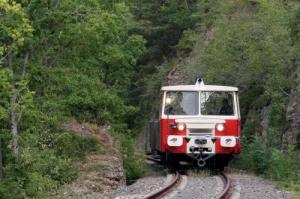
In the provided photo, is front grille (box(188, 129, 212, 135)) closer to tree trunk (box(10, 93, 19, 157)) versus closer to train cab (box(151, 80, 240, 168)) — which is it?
train cab (box(151, 80, 240, 168))

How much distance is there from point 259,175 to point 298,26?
5097mm

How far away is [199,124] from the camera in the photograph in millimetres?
20578

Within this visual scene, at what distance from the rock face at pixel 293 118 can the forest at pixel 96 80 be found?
0.04 metres

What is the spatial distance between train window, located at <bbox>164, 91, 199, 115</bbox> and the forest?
265cm

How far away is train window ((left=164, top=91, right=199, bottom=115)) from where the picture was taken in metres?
21.0

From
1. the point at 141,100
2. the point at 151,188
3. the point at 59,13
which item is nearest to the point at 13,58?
the point at 59,13

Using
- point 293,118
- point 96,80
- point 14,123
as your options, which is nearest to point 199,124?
point 293,118

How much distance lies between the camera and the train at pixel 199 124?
67.1 feet

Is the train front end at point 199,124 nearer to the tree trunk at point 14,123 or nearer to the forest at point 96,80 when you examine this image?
the forest at point 96,80

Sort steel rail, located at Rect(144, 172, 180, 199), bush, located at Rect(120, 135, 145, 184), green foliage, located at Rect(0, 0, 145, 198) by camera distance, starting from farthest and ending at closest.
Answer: bush, located at Rect(120, 135, 145, 184) → green foliage, located at Rect(0, 0, 145, 198) → steel rail, located at Rect(144, 172, 180, 199)

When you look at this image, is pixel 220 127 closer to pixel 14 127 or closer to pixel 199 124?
pixel 199 124

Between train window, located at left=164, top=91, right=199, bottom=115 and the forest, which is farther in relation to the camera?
train window, located at left=164, top=91, right=199, bottom=115

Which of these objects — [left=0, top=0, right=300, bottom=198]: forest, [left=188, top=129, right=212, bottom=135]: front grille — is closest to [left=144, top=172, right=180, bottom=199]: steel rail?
[left=188, top=129, right=212, bottom=135]: front grille

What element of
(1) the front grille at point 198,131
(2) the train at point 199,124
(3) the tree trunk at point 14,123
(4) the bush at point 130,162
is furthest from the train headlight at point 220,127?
(3) the tree trunk at point 14,123
